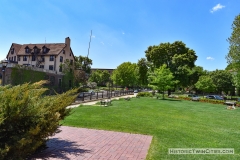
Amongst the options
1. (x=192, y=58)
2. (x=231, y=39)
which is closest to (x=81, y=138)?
(x=231, y=39)

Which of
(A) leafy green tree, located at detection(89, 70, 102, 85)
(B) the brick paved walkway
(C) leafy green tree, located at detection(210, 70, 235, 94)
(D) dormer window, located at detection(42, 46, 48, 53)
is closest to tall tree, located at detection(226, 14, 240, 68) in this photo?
(B) the brick paved walkway

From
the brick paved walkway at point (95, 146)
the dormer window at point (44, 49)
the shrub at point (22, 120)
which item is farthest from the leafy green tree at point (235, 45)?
the dormer window at point (44, 49)

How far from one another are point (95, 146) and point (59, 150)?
1107 mm

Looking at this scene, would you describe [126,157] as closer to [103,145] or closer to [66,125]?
[103,145]

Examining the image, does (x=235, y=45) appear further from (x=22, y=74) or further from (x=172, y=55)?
(x=22, y=74)

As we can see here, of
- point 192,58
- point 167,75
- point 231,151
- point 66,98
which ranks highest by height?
point 192,58

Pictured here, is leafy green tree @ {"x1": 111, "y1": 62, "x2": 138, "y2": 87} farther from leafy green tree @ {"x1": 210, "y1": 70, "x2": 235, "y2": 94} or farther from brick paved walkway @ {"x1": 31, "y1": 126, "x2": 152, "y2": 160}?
brick paved walkway @ {"x1": 31, "y1": 126, "x2": 152, "y2": 160}

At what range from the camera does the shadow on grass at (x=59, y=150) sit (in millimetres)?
5156

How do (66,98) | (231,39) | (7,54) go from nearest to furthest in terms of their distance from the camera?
1. (66,98)
2. (231,39)
3. (7,54)

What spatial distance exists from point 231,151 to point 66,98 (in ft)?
17.7

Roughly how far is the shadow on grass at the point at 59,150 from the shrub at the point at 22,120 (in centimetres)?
67

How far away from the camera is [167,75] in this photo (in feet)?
110

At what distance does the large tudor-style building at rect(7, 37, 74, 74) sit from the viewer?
4447cm

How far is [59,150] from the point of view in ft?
18.8
